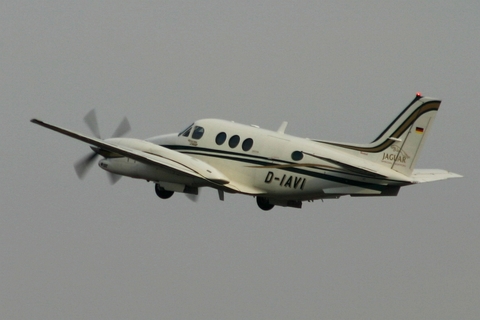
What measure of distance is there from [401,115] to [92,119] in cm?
1436

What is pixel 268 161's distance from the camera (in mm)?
53094

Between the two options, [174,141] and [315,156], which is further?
[174,141]

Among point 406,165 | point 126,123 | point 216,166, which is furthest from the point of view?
point 126,123

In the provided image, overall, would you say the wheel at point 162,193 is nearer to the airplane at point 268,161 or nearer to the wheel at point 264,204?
the airplane at point 268,161

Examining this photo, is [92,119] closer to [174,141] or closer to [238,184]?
[174,141]

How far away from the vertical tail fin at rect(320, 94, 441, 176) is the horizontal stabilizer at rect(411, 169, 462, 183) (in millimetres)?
1272

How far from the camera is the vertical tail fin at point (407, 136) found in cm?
5094

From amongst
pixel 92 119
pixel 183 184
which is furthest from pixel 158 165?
pixel 92 119

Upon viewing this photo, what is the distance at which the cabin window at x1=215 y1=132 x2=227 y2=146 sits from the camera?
5498cm

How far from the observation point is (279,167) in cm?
5272

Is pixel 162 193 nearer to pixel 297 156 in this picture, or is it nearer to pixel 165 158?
pixel 165 158

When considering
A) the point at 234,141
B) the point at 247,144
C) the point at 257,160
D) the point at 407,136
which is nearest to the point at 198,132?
the point at 234,141

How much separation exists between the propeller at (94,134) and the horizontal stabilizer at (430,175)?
511 inches

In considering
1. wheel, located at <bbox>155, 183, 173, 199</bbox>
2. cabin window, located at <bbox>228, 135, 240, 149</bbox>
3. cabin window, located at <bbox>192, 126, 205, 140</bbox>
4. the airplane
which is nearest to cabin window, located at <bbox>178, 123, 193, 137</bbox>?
the airplane
